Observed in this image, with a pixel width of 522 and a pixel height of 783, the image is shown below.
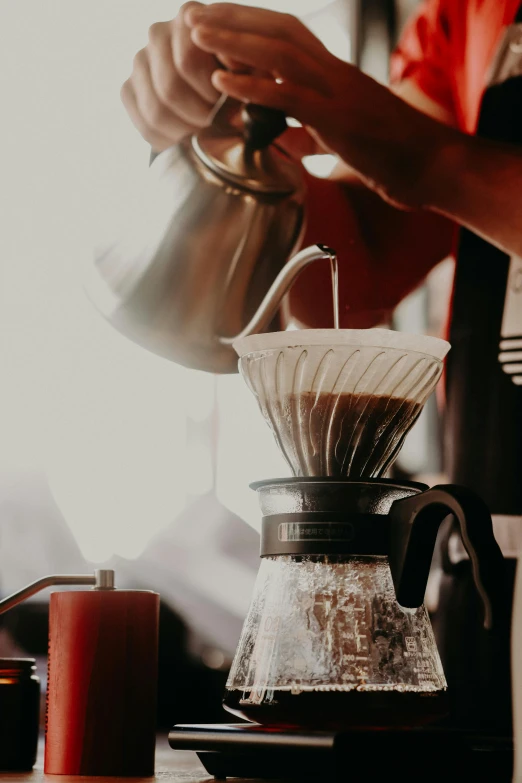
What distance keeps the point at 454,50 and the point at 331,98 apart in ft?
1.03

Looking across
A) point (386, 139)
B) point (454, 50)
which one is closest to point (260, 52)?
point (386, 139)

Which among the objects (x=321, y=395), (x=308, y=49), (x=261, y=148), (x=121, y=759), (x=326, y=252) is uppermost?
(x=308, y=49)

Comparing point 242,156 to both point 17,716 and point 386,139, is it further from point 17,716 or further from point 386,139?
point 17,716

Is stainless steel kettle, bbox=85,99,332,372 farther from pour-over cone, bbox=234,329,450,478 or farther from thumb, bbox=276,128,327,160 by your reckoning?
thumb, bbox=276,128,327,160

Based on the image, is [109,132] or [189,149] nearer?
[189,149]

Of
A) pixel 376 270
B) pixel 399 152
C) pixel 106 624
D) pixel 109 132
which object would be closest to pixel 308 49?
pixel 399 152

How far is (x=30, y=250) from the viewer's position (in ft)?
4.72

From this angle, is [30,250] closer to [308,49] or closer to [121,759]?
[308,49]

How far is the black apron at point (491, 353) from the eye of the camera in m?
1.15

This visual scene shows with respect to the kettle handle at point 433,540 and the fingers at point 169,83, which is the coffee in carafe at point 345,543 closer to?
the kettle handle at point 433,540

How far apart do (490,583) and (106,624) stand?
314 mm

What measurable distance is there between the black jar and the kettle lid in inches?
18.5

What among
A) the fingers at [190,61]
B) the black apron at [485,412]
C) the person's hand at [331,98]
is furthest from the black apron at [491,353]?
the fingers at [190,61]

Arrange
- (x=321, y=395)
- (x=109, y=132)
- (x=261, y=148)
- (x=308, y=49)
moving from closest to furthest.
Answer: (x=321, y=395) → (x=261, y=148) → (x=308, y=49) → (x=109, y=132)
